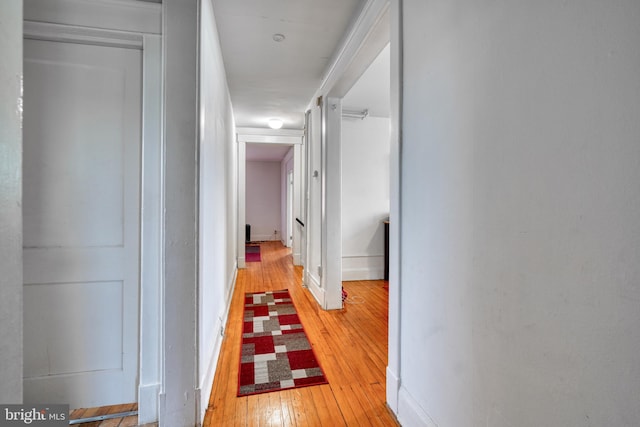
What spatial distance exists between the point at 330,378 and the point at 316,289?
1.52 meters

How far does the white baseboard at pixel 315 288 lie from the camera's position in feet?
10.0

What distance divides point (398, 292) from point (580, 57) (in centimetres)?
114

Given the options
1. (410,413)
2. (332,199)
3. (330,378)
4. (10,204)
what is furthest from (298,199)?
(10,204)

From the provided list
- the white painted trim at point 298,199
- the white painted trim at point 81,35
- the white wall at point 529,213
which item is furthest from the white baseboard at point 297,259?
the white painted trim at point 81,35

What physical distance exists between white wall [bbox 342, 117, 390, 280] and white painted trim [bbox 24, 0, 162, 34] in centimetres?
296

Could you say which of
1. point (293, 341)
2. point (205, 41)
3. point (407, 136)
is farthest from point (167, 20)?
point (293, 341)

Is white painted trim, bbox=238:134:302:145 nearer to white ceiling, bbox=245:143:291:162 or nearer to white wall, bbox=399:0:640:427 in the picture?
white ceiling, bbox=245:143:291:162

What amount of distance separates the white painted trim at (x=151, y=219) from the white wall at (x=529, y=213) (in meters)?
1.32

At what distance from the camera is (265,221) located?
872cm

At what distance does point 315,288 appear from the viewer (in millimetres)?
3373

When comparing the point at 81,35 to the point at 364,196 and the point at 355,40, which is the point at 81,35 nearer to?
the point at 355,40

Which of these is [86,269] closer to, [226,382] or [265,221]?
[226,382]

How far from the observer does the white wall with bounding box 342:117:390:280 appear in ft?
13.7

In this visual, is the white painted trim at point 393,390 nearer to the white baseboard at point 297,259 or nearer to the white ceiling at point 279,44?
the white ceiling at point 279,44
